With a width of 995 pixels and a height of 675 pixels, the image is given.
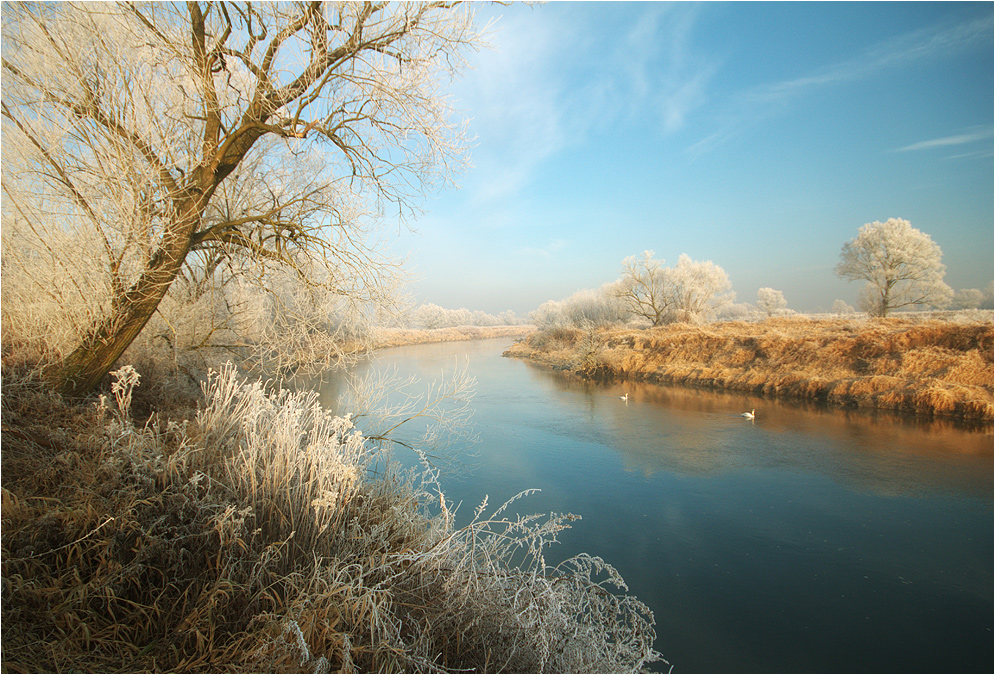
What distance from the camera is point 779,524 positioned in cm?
536

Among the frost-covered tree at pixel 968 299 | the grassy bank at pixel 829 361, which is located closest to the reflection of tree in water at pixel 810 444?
the grassy bank at pixel 829 361

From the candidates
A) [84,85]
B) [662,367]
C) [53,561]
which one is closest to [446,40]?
[84,85]

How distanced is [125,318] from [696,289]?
2807cm

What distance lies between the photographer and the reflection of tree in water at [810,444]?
6.56 meters

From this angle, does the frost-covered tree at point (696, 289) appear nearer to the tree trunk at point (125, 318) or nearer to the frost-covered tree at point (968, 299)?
the frost-covered tree at point (968, 299)

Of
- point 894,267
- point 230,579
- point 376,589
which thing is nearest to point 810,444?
point 376,589

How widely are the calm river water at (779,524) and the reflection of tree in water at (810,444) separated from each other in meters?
0.04

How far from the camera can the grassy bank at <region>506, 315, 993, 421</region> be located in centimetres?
975

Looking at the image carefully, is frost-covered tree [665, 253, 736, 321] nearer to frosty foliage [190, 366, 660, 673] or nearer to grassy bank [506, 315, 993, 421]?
grassy bank [506, 315, 993, 421]

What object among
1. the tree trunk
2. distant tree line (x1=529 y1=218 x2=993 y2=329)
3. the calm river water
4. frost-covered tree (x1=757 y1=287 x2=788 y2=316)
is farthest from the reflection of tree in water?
frost-covered tree (x1=757 y1=287 x2=788 y2=316)

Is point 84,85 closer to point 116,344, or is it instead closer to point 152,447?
point 116,344

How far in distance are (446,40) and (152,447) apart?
4.36 metres

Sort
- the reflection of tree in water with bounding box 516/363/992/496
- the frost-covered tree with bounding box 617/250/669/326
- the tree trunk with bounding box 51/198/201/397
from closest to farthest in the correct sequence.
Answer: the tree trunk with bounding box 51/198/201/397, the reflection of tree in water with bounding box 516/363/992/496, the frost-covered tree with bounding box 617/250/669/326

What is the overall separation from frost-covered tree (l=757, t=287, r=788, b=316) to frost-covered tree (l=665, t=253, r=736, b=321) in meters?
9.23
